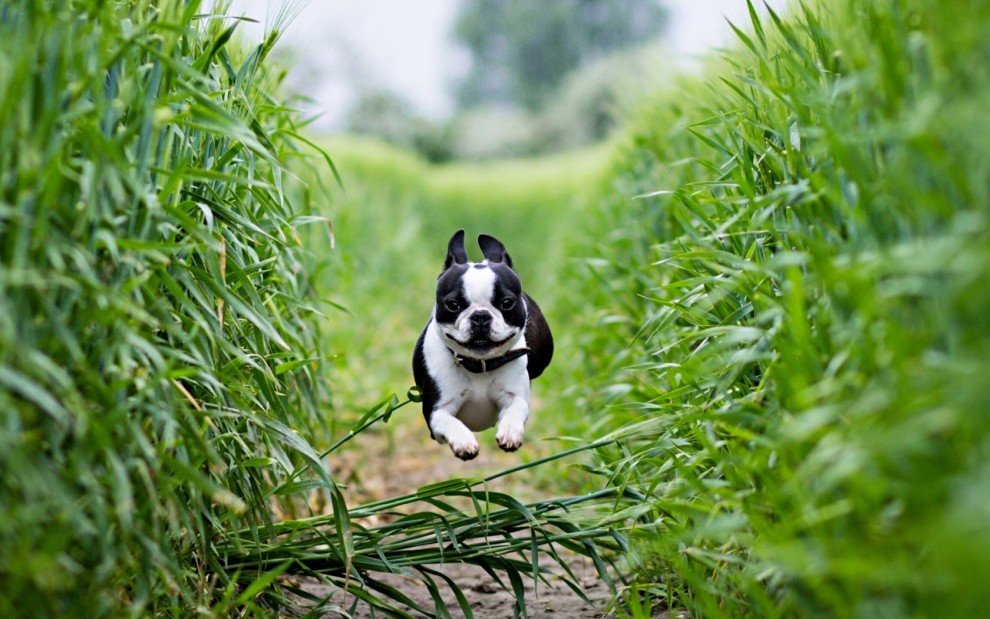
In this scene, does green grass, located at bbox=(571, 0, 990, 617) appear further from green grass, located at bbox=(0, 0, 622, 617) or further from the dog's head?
green grass, located at bbox=(0, 0, 622, 617)

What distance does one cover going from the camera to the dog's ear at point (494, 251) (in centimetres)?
285

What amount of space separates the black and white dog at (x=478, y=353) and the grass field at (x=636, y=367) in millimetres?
284

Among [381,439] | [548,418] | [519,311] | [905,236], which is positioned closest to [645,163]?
[548,418]

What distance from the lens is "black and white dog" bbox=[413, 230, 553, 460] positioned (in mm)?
2531

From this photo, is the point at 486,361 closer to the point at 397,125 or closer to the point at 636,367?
the point at 636,367

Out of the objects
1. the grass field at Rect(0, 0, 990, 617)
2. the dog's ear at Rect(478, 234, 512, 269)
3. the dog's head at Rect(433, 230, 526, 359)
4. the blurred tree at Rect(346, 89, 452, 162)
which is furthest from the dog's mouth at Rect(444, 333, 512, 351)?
the blurred tree at Rect(346, 89, 452, 162)

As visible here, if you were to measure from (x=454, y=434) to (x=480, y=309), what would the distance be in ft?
1.12

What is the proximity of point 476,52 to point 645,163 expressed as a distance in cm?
4501

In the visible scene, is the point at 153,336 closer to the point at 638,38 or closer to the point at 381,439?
the point at 381,439

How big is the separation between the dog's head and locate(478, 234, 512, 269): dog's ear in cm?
10

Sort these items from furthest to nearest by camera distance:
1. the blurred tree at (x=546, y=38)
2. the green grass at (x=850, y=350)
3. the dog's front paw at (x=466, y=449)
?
the blurred tree at (x=546, y=38) → the dog's front paw at (x=466, y=449) → the green grass at (x=850, y=350)

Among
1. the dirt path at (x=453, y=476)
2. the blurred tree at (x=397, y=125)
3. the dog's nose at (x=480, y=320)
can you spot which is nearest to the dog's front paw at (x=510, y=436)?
the dirt path at (x=453, y=476)

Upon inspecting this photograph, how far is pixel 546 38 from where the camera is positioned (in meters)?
45.0

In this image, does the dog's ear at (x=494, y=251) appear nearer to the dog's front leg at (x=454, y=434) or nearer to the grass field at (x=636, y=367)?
the dog's front leg at (x=454, y=434)
